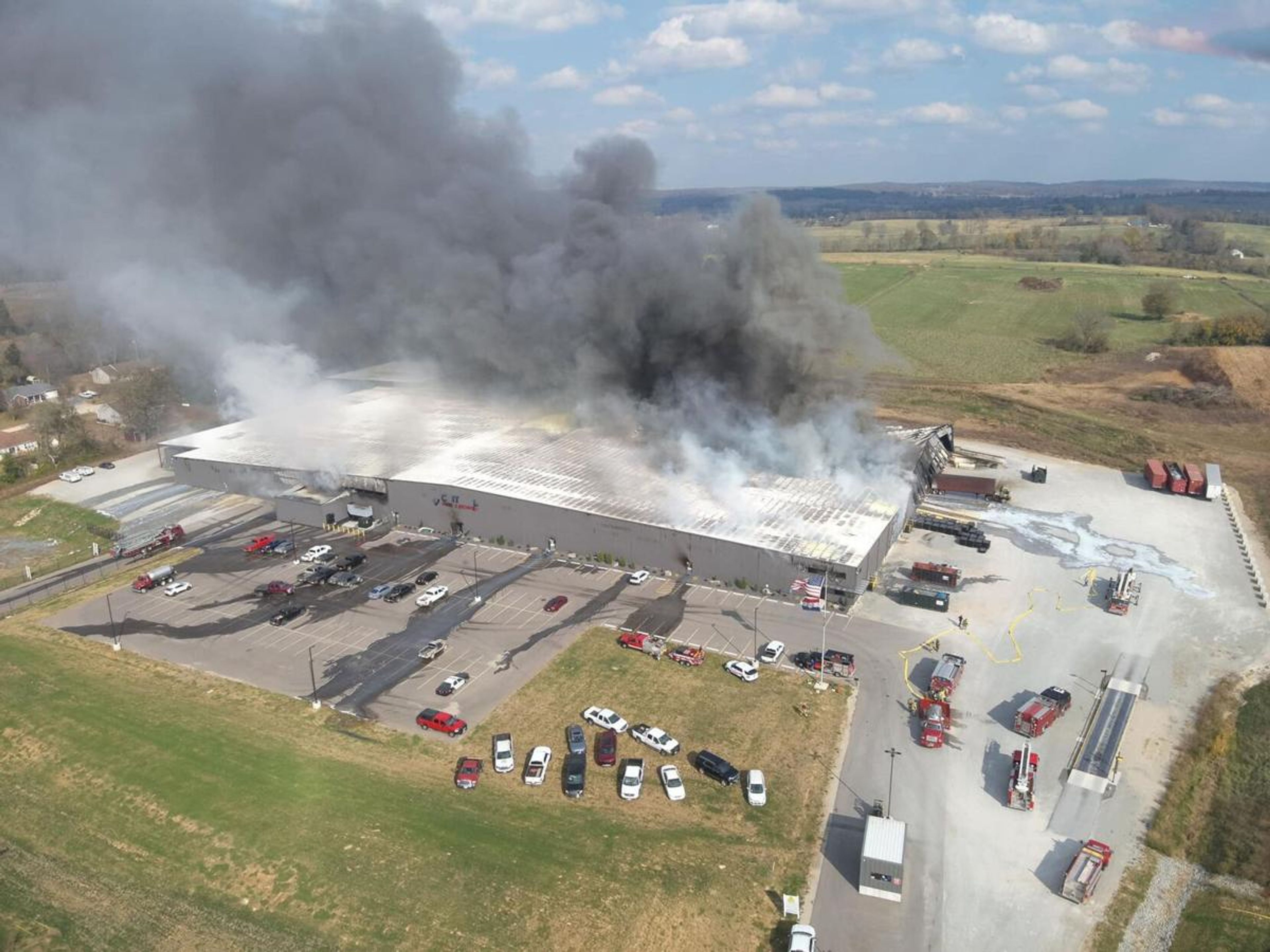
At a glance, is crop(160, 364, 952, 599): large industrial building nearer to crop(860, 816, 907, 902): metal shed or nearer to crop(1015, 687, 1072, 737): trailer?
crop(1015, 687, 1072, 737): trailer

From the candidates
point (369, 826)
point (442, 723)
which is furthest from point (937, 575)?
point (369, 826)

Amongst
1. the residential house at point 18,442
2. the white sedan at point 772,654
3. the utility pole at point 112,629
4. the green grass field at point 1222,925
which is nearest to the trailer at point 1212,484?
the white sedan at point 772,654

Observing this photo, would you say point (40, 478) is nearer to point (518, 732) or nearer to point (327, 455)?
point (327, 455)

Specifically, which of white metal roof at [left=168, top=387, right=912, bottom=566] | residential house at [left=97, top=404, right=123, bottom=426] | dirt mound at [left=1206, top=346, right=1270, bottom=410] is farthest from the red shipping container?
residential house at [left=97, top=404, right=123, bottom=426]

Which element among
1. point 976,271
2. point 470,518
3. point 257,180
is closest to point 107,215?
point 257,180

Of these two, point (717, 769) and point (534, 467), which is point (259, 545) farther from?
point (717, 769)

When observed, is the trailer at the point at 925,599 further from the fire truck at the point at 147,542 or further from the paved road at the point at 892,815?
the fire truck at the point at 147,542
